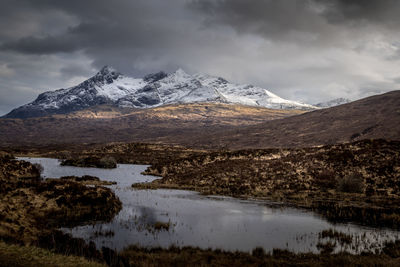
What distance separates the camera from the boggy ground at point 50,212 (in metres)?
17.8

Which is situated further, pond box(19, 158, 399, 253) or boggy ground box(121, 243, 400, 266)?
pond box(19, 158, 399, 253)

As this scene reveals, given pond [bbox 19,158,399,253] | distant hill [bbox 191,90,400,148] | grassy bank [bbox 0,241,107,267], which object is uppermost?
distant hill [bbox 191,90,400,148]

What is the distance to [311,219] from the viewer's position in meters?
27.0

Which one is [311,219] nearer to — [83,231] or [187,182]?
[83,231]

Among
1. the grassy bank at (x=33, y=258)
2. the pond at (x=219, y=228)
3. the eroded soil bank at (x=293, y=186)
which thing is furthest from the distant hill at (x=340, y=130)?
the grassy bank at (x=33, y=258)

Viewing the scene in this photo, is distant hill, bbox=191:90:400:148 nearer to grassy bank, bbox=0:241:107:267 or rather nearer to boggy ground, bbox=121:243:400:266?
boggy ground, bbox=121:243:400:266

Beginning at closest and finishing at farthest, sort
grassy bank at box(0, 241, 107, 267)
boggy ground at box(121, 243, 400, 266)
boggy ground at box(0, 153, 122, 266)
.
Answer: grassy bank at box(0, 241, 107, 267), boggy ground at box(121, 243, 400, 266), boggy ground at box(0, 153, 122, 266)

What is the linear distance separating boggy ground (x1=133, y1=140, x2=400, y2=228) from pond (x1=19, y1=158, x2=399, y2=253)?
390 cm

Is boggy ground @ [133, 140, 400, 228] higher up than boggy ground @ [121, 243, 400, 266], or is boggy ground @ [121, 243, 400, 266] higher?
boggy ground @ [133, 140, 400, 228]

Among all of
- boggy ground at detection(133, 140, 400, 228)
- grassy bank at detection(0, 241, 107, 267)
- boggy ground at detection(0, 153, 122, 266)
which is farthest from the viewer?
boggy ground at detection(133, 140, 400, 228)

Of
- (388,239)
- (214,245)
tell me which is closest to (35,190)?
(214,245)

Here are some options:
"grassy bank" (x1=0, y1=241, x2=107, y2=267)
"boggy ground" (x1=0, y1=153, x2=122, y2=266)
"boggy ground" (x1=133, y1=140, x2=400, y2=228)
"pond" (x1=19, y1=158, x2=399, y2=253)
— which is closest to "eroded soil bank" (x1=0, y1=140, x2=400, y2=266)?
"boggy ground" (x1=133, y1=140, x2=400, y2=228)

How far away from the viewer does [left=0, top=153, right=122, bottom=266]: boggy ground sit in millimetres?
17781

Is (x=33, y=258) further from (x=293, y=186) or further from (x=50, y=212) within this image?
(x=293, y=186)
